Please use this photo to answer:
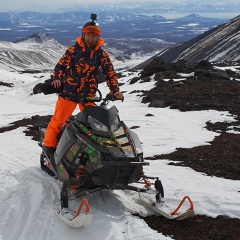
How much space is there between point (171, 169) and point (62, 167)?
252 cm

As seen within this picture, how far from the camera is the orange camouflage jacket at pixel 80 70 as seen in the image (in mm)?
6570

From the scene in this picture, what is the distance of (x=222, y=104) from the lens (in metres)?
16.0

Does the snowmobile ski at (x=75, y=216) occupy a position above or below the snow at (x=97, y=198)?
above

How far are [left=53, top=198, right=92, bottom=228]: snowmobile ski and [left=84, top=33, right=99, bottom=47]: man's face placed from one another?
282 centimetres

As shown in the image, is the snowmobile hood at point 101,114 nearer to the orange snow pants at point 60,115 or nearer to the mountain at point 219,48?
the orange snow pants at point 60,115

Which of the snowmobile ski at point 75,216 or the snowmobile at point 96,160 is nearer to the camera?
the snowmobile ski at point 75,216

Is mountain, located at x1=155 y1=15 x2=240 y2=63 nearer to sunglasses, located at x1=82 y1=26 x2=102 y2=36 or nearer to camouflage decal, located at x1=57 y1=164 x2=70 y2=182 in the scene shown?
sunglasses, located at x1=82 y1=26 x2=102 y2=36

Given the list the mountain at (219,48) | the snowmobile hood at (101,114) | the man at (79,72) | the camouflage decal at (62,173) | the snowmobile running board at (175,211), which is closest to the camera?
the snowmobile running board at (175,211)

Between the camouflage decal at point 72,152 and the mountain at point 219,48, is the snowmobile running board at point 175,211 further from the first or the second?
the mountain at point 219,48

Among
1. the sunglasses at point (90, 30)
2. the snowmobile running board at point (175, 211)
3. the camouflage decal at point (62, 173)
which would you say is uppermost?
the sunglasses at point (90, 30)

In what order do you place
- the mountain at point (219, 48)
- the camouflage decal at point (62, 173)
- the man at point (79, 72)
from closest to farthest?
1. the camouflage decal at point (62, 173)
2. the man at point (79, 72)
3. the mountain at point (219, 48)

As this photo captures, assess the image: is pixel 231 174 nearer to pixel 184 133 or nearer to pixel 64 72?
pixel 64 72

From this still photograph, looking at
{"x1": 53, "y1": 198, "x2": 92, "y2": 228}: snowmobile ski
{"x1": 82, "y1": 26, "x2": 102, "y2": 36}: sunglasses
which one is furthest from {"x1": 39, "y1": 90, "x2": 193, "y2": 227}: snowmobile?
{"x1": 82, "y1": 26, "x2": 102, "y2": 36}: sunglasses

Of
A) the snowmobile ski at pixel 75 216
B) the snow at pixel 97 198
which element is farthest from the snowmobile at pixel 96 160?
the snow at pixel 97 198
